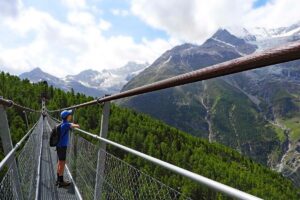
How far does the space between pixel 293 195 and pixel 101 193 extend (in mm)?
103204

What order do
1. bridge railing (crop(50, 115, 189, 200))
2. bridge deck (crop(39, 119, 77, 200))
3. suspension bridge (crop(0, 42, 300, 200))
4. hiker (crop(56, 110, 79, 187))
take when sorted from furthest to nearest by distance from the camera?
hiker (crop(56, 110, 79, 187)) < bridge deck (crop(39, 119, 77, 200)) < bridge railing (crop(50, 115, 189, 200)) < suspension bridge (crop(0, 42, 300, 200))

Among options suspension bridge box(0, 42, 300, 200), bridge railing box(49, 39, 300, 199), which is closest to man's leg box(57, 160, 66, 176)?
suspension bridge box(0, 42, 300, 200)

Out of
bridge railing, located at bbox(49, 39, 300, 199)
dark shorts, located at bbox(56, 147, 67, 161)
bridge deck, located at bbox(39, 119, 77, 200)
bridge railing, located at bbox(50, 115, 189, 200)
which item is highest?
bridge railing, located at bbox(49, 39, 300, 199)

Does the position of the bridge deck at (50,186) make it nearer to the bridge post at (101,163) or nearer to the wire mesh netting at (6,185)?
the bridge post at (101,163)

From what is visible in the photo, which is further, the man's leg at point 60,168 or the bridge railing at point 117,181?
the man's leg at point 60,168

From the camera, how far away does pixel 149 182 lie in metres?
2.33

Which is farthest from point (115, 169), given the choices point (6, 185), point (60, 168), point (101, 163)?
point (60, 168)

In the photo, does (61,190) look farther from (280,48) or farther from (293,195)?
(293,195)

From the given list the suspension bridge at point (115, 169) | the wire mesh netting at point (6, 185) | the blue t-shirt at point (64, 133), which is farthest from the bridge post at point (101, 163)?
the blue t-shirt at point (64, 133)

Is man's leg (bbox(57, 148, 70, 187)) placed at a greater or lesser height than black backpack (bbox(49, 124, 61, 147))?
lesser

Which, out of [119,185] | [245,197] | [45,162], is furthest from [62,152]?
[245,197]

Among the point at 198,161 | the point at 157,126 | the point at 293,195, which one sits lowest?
the point at 293,195

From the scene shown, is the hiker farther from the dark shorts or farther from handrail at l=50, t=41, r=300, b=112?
handrail at l=50, t=41, r=300, b=112

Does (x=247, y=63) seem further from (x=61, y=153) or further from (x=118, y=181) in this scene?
(x=61, y=153)
